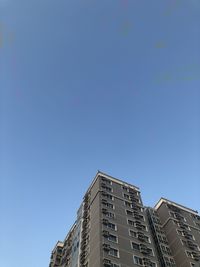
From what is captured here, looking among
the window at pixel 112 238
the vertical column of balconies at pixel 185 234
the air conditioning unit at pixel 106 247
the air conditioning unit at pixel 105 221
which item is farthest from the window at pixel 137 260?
the vertical column of balconies at pixel 185 234

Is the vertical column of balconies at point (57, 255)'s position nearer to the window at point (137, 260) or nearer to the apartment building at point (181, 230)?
the apartment building at point (181, 230)

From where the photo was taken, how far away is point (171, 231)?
55.1m

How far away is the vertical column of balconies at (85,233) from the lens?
4322cm

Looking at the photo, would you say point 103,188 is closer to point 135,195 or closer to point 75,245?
point 135,195

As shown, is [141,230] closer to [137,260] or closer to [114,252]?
[137,260]

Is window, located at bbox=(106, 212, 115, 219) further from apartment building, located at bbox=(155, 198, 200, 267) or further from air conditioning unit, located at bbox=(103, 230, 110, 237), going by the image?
apartment building, located at bbox=(155, 198, 200, 267)

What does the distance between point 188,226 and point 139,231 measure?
1421 centimetres

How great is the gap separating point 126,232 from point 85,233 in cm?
677

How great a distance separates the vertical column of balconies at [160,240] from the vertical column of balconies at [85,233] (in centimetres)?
1235

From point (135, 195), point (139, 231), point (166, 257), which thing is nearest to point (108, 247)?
point (139, 231)

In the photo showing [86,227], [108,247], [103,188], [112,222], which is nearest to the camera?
[108,247]

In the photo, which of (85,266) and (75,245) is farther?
(75,245)

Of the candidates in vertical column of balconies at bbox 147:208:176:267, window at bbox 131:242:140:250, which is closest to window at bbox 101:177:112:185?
vertical column of balconies at bbox 147:208:176:267

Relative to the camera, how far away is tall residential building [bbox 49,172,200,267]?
41934mm
